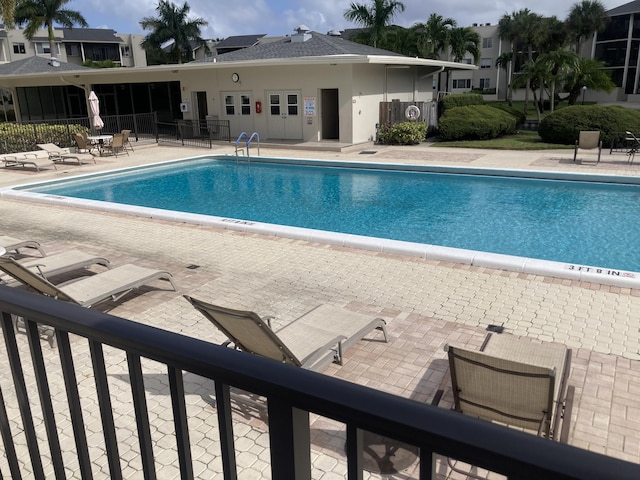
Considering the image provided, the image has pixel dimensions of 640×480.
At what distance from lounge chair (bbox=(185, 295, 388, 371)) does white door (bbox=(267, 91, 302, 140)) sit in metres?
18.6

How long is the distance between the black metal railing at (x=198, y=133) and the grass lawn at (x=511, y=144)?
31.6 feet

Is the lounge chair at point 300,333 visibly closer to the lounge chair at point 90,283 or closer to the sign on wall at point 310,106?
the lounge chair at point 90,283

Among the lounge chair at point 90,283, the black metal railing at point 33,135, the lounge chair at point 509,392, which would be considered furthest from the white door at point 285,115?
the lounge chair at point 509,392

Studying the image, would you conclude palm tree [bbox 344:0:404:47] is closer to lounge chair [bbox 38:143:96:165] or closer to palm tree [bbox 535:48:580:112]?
palm tree [bbox 535:48:580:112]

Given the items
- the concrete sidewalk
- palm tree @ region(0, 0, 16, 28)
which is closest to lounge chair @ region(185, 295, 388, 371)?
the concrete sidewalk

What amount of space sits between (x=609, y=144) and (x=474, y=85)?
4933 centimetres

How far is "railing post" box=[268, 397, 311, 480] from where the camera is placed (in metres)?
1.24

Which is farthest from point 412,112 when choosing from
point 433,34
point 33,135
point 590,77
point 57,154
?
point 433,34

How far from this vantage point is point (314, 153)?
68.2 ft

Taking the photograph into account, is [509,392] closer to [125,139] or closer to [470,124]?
[125,139]

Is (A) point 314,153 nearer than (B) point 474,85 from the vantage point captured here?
Yes

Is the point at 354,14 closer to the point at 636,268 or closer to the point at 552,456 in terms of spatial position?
the point at 636,268

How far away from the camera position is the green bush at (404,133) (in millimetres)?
22203

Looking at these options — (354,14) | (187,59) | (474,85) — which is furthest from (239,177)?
(474,85)
